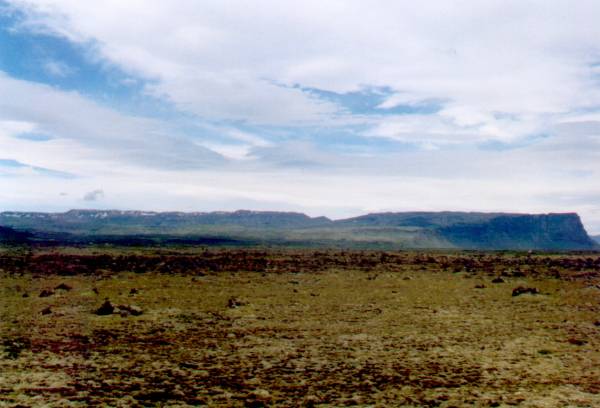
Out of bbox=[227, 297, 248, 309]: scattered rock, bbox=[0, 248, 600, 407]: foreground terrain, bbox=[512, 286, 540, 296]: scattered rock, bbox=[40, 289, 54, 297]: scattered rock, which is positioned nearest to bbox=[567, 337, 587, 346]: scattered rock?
bbox=[0, 248, 600, 407]: foreground terrain

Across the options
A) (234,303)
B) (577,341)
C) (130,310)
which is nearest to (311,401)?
(577,341)

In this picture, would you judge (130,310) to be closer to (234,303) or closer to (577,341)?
(234,303)

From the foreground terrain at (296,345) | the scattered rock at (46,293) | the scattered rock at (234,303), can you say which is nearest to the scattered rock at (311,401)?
the foreground terrain at (296,345)

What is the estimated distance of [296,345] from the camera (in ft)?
69.3

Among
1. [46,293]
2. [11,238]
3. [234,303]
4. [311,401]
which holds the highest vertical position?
[311,401]

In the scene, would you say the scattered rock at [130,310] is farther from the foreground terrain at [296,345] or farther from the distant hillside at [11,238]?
the distant hillside at [11,238]

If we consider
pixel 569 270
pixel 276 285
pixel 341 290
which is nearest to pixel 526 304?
pixel 341 290

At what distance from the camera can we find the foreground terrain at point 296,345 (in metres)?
14.6

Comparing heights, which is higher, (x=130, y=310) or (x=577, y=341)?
(x=577, y=341)

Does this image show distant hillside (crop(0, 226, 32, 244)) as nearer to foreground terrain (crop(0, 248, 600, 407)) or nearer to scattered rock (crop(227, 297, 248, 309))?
foreground terrain (crop(0, 248, 600, 407))

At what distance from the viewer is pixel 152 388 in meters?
14.9

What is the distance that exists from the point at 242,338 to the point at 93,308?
1073 cm

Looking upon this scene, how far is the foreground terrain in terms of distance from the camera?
1458 cm

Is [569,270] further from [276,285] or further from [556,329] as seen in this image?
[556,329]
